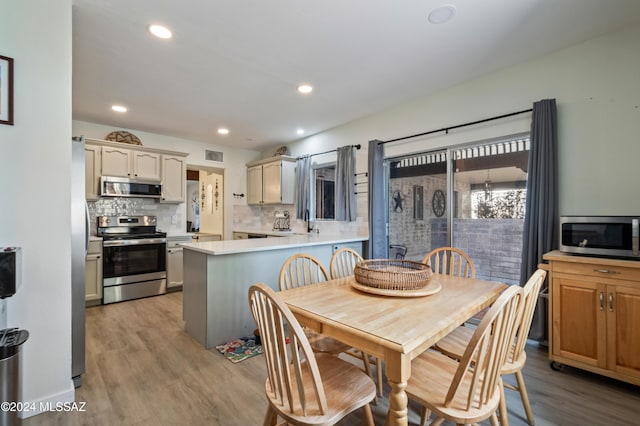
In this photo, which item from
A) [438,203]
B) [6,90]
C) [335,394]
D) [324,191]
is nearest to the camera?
[335,394]

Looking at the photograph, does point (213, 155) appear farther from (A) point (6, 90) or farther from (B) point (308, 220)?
(A) point (6, 90)

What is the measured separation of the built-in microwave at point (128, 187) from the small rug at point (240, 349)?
292 centimetres

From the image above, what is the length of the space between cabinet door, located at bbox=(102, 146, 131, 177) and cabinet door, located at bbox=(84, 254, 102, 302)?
1.19 meters

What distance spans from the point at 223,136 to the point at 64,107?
11.2ft

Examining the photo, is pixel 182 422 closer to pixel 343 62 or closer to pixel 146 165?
pixel 343 62

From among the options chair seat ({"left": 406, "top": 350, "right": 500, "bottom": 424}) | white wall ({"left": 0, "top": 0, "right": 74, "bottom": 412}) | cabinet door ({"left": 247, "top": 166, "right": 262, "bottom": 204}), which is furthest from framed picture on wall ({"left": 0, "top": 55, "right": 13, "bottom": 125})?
cabinet door ({"left": 247, "top": 166, "right": 262, "bottom": 204})

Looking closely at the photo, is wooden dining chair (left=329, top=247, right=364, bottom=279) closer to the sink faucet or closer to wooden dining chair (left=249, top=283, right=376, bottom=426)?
wooden dining chair (left=249, top=283, right=376, bottom=426)

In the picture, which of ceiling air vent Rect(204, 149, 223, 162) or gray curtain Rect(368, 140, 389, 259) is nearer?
gray curtain Rect(368, 140, 389, 259)

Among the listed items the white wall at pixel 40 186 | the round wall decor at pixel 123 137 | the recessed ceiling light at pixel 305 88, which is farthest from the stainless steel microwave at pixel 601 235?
the round wall decor at pixel 123 137

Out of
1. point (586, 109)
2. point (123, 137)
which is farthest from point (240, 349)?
point (123, 137)

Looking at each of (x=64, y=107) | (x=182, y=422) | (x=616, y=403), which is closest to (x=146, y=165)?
(x=64, y=107)

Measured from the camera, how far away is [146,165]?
15.1 ft

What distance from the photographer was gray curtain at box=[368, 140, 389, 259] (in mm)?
4023

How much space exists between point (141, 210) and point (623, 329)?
580cm
